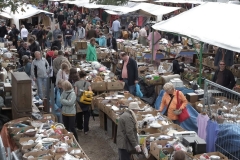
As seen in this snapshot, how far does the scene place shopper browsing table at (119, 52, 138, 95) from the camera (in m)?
11.5

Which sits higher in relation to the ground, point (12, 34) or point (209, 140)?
point (12, 34)

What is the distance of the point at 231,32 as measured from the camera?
11.4m

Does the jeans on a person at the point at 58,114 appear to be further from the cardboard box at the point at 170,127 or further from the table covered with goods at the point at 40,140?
the cardboard box at the point at 170,127

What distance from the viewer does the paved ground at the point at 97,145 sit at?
902cm

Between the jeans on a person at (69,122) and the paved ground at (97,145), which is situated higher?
the jeans on a person at (69,122)

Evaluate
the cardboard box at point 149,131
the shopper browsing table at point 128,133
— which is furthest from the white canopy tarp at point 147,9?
the shopper browsing table at point 128,133

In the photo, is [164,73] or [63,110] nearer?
[63,110]

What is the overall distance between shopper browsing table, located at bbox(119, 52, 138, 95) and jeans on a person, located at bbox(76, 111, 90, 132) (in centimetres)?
185

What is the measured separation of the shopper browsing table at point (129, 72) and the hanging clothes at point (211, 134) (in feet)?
12.6

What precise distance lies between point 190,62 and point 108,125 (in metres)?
8.01

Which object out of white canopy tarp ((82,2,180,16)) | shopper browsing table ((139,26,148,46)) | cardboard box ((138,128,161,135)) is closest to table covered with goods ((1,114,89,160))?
cardboard box ((138,128,161,135))

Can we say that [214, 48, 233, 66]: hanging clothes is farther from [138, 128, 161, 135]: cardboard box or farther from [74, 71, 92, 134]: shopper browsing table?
[138, 128, 161, 135]: cardboard box

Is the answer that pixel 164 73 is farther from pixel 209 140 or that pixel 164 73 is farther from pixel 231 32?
pixel 209 140

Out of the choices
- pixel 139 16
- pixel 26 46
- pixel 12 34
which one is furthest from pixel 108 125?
pixel 139 16
